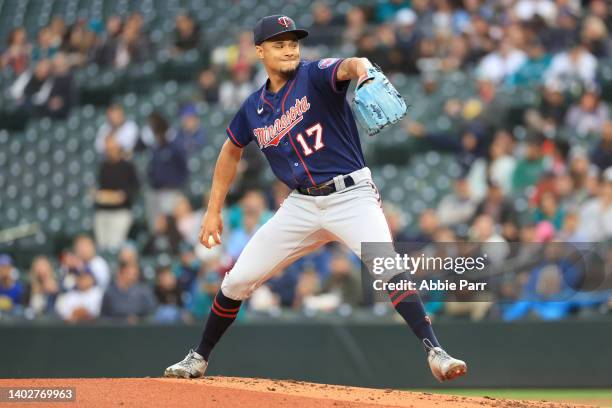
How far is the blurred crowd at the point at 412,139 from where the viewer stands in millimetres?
9398

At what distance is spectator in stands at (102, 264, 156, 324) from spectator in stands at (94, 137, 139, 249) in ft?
6.72

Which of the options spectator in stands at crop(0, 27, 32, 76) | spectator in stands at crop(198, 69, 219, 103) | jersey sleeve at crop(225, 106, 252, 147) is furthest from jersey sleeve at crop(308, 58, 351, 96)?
spectator in stands at crop(0, 27, 32, 76)

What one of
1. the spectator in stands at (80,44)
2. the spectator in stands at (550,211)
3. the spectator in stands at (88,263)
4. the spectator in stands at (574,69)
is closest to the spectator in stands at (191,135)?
the spectator in stands at (88,263)

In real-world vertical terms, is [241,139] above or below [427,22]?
above

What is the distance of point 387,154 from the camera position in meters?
12.1

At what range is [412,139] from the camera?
12039 mm

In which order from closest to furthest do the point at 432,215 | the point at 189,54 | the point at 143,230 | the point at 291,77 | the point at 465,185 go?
the point at 291,77
the point at 432,215
the point at 465,185
the point at 143,230
the point at 189,54

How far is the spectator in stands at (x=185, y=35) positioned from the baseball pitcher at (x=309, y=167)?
8.44 metres

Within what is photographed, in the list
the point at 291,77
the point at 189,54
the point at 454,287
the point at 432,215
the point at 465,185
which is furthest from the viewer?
the point at 189,54

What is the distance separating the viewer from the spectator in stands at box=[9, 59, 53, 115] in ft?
46.4

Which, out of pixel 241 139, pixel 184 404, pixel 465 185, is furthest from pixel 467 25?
pixel 184 404

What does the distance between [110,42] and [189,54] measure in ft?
4.10

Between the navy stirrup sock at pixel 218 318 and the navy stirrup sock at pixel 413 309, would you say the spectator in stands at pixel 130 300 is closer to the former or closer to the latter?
the navy stirrup sock at pixel 218 318

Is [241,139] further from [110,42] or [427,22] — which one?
[110,42]
